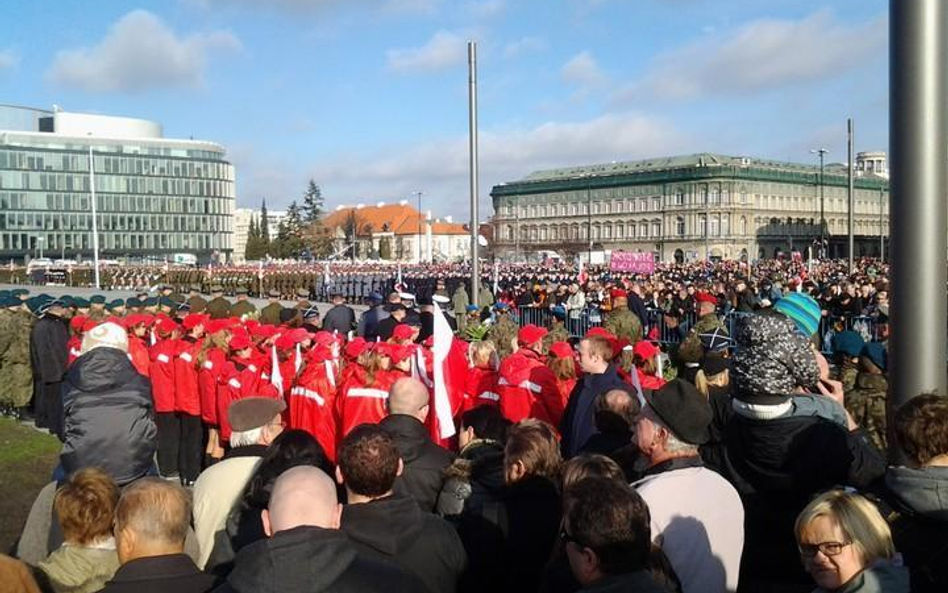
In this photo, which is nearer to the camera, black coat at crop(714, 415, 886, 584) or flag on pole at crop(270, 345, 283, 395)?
black coat at crop(714, 415, 886, 584)

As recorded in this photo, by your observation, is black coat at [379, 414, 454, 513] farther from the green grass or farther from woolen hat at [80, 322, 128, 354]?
the green grass

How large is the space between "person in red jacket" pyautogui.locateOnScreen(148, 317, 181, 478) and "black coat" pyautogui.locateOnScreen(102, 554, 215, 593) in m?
7.50

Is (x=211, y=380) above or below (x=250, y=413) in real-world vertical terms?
below

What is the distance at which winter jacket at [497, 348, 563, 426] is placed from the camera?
7344 mm

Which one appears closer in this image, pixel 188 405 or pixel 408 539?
pixel 408 539

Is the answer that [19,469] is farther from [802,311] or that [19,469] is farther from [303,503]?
[802,311]

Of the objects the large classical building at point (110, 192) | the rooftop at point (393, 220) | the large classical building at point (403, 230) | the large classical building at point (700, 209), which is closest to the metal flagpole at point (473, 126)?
the large classical building at point (700, 209)

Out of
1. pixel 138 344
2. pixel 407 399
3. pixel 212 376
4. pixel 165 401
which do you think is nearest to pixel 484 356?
pixel 407 399

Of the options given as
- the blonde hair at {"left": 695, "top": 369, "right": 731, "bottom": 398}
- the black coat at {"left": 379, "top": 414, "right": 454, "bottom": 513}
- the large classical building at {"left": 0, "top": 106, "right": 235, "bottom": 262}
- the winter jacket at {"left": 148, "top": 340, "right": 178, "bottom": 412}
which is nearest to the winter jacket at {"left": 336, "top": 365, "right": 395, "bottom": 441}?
the black coat at {"left": 379, "top": 414, "right": 454, "bottom": 513}

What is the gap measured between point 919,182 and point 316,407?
5850mm

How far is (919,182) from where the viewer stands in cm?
355

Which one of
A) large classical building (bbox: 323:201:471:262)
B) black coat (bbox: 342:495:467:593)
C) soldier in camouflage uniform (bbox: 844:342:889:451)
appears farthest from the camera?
large classical building (bbox: 323:201:471:262)

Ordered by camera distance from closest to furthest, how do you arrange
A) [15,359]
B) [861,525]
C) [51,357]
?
[861,525], [51,357], [15,359]

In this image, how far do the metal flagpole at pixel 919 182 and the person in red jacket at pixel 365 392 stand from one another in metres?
4.91
